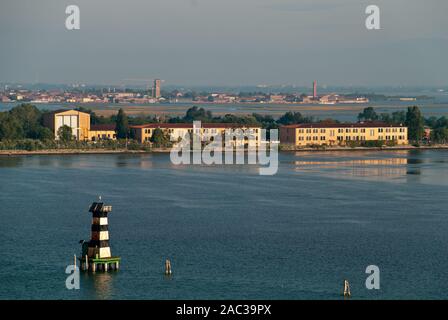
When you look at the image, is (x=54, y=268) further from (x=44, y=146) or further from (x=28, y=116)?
(x=28, y=116)

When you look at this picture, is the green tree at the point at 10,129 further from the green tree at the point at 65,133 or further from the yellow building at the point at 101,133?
the yellow building at the point at 101,133

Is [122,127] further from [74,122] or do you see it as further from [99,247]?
[99,247]

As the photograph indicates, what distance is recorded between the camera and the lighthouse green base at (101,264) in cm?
949

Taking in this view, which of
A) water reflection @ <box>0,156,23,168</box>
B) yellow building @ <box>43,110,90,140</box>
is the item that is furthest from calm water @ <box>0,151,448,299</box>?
yellow building @ <box>43,110,90,140</box>

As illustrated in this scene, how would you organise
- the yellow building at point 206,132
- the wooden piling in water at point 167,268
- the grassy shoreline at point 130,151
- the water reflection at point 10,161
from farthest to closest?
the yellow building at point 206,132 < the grassy shoreline at point 130,151 < the water reflection at point 10,161 < the wooden piling in water at point 167,268

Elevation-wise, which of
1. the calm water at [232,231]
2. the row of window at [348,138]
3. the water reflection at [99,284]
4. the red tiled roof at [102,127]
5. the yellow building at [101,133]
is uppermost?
the red tiled roof at [102,127]

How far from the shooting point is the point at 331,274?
9391mm

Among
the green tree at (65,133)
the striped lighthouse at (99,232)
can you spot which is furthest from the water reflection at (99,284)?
the green tree at (65,133)

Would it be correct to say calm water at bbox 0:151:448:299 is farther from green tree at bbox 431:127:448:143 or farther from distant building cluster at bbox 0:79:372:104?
distant building cluster at bbox 0:79:372:104

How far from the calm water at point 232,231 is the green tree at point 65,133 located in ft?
19.3

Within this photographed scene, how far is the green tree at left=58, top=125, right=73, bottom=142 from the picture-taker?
2655 cm

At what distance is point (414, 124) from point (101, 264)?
20162 millimetres

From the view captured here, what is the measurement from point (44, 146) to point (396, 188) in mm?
11078
